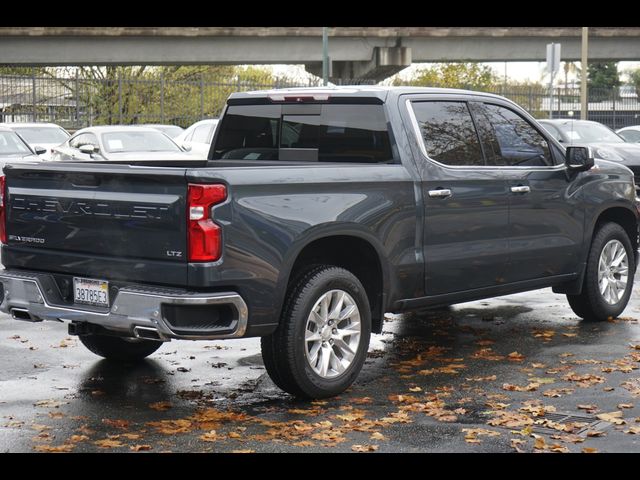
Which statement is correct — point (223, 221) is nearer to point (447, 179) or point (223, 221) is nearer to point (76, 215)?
point (76, 215)

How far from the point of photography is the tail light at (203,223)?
250 inches

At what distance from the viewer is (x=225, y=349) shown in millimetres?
8750

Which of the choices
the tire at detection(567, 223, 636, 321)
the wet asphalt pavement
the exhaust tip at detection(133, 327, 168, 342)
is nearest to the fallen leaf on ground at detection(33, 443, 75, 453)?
the wet asphalt pavement

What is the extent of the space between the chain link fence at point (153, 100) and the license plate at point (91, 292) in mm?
40028

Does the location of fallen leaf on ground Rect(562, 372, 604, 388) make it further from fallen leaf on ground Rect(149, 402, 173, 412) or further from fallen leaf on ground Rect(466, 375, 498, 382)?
fallen leaf on ground Rect(149, 402, 173, 412)

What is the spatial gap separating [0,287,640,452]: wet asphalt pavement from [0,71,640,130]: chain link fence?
125 feet

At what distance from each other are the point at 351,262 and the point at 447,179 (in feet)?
3.03

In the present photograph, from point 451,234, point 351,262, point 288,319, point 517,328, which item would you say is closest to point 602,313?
point 517,328

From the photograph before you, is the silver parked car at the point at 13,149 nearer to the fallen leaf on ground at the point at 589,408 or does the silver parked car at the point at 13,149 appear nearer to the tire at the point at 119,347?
the tire at the point at 119,347

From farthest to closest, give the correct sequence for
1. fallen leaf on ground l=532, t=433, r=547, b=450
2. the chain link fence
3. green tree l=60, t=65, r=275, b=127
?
green tree l=60, t=65, r=275, b=127 < the chain link fence < fallen leaf on ground l=532, t=433, r=547, b=450

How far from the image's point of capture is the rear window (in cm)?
782

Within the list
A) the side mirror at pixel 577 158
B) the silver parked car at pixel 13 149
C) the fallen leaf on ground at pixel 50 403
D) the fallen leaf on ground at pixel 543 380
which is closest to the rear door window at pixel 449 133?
the side mirror at pixel 577 158

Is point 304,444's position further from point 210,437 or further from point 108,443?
point 108,443

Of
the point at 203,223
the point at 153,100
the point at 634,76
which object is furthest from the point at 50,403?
the point at 634,76
